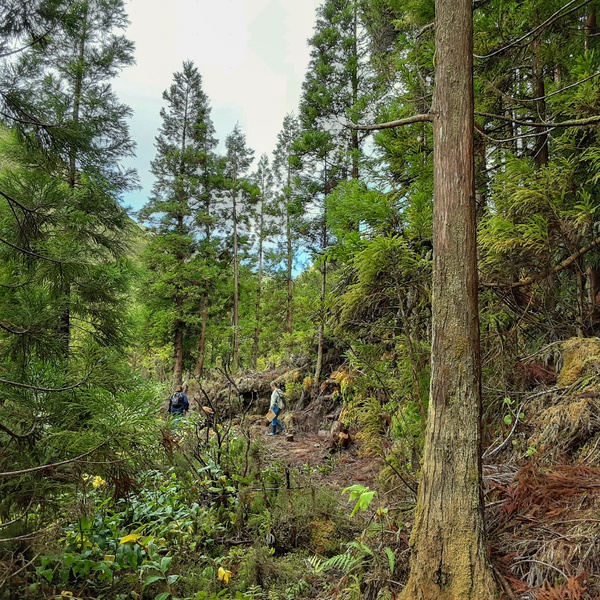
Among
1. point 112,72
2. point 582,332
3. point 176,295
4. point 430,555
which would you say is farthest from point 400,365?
point 176,295

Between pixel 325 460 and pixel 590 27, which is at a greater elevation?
pixel 590 27

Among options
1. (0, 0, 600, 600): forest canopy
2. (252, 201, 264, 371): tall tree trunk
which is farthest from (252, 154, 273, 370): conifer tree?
(0, 0, 600, 600): forest canopy

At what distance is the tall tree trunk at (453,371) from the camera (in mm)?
2164

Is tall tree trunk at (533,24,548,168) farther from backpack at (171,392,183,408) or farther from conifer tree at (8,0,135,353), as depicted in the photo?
backpack at (171,392,183,408)

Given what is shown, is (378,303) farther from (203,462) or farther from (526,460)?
(203,462)

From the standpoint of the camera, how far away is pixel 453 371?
7.92 ft

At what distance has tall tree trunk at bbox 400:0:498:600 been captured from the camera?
2.16 m

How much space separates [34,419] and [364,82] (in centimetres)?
1351

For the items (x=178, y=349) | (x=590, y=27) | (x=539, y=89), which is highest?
(x=590, y=27)

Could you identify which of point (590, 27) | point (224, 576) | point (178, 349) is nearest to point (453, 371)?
point (224, 576)

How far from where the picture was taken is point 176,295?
1764 cm

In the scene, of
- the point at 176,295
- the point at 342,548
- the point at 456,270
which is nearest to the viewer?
the point at 456,270

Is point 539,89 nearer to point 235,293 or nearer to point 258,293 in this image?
point 235,293

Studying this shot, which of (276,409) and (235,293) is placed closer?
(276,409)
